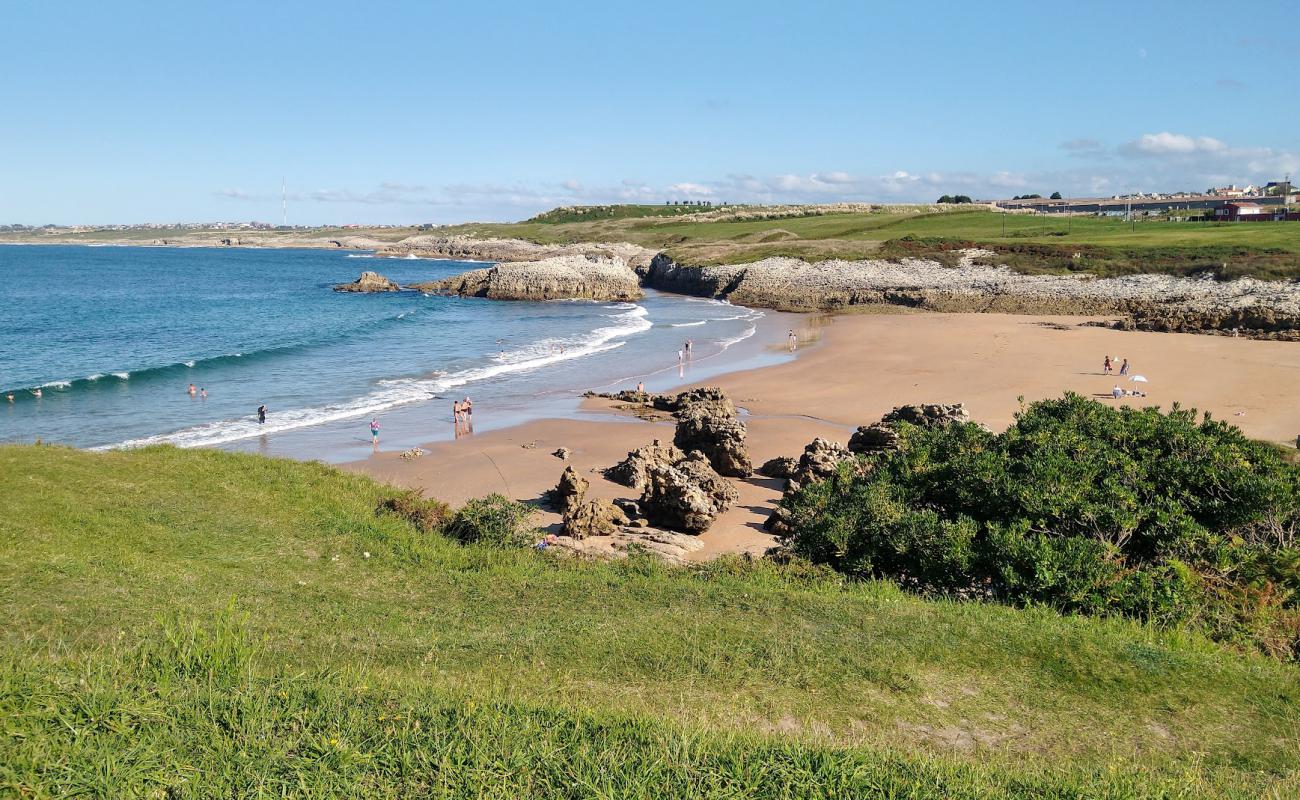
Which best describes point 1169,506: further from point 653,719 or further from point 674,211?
point 674,211

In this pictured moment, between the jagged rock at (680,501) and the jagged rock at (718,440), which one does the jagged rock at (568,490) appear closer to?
the jagged rock at (680,501)

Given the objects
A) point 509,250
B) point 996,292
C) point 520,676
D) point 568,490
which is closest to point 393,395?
point 568,490

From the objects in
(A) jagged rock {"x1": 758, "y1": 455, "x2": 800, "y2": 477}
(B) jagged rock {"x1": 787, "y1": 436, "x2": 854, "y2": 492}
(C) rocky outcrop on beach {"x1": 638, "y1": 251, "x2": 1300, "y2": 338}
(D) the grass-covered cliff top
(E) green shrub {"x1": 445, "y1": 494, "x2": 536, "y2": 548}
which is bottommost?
(A) jagged rock {"x1": 758, "y1": 455, "x2": 800, "y2": 477}

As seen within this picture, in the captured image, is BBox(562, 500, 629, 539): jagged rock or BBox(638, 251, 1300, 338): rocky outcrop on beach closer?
BBox(562, 500, 629, 539): jagged rock

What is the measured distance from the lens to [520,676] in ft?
25.8

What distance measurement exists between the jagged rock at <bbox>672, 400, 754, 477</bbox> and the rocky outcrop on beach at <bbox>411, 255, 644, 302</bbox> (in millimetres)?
58125

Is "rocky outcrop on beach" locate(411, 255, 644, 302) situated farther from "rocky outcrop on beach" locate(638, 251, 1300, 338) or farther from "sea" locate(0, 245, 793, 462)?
"rocky outcrop on beach" locate(638, 251, 1300, 338)

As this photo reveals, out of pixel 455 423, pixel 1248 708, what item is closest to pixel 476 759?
pixel 1248 708

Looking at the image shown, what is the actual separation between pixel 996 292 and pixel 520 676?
60973 mm

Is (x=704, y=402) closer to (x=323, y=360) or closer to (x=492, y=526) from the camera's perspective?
(x=492, y=526)

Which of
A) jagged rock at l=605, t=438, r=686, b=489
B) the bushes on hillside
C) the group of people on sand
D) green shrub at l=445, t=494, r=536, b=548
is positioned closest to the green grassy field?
green shrub at l=445, t=494, r=536, b=548

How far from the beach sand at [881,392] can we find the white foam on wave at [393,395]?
663 centimetres

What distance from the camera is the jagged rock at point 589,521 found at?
15.6 meters

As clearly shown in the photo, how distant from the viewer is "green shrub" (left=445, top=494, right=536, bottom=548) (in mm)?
13383
